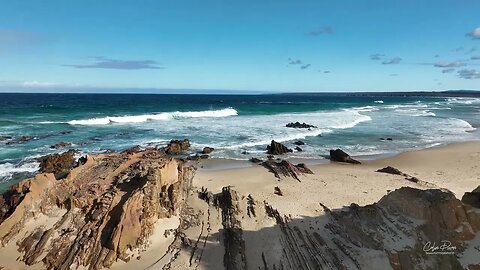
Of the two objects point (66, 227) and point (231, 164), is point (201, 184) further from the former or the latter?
point (66, 227)

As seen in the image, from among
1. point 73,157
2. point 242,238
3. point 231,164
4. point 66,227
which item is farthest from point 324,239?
point 73,157

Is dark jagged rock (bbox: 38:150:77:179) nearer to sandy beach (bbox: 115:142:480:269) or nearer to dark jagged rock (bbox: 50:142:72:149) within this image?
dark jagged rock (bbox: 50:142:72:149)

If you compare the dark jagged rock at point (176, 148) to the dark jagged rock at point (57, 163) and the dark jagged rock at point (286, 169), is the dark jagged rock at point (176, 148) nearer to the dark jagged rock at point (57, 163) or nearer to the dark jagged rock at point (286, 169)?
the dark jagged rock at point (57, 163)

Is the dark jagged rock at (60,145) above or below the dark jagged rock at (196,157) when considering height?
above

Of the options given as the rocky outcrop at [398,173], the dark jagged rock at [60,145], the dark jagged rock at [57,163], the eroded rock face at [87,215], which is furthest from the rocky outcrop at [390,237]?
the dark jagged rock at [60,145]

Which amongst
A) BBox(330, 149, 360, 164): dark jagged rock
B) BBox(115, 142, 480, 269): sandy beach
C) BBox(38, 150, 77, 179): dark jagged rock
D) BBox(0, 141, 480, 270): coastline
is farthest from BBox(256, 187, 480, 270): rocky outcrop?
BBox(38, 150, 77, 179): dark jagged rock

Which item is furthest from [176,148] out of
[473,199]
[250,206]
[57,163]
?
[473,199]
